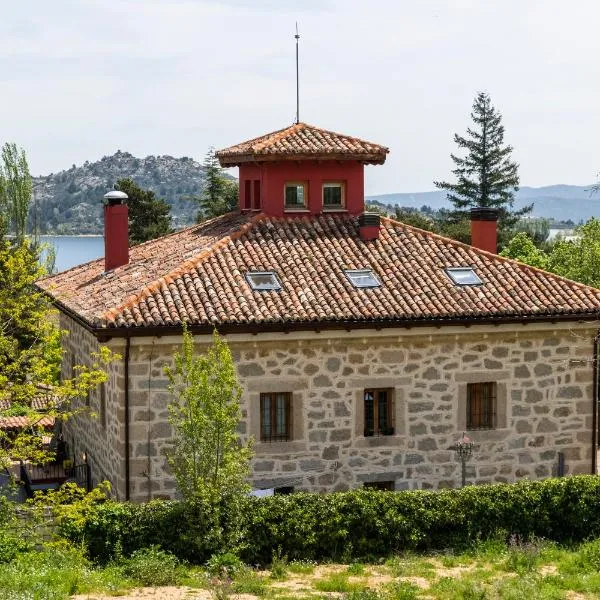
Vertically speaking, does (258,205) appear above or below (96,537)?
above

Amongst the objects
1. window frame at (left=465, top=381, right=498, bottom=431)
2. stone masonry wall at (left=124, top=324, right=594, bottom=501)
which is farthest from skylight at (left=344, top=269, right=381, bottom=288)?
window frame at (left=465, top=381, right=498, bottom=431)

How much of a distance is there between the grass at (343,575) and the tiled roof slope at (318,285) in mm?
4912

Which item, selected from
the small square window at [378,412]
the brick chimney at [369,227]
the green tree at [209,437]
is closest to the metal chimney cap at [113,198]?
the brick chimney at [369,227]

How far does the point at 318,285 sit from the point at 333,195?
14.7 ft

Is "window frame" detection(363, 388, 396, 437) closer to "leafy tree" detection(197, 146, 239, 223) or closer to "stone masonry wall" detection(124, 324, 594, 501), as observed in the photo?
"stone masonry wall" detection(124, 324, 594, 501)

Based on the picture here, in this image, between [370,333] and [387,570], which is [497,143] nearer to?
[370,333]

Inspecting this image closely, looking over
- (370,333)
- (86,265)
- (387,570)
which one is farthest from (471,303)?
(86,265)

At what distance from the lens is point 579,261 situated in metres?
36.8

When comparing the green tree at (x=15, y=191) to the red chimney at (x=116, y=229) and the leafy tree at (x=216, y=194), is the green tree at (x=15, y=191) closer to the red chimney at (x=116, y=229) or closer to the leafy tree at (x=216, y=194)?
the leafy tree at (x=216, y=194)

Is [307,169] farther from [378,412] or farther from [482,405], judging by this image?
[482,405]

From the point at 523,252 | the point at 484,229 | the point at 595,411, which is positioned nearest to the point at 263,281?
the point at 484,229

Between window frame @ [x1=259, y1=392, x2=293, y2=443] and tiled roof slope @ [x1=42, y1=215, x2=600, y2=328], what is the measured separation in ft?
5.35

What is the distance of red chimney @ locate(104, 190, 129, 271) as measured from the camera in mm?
24312

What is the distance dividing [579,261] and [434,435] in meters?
17.7
